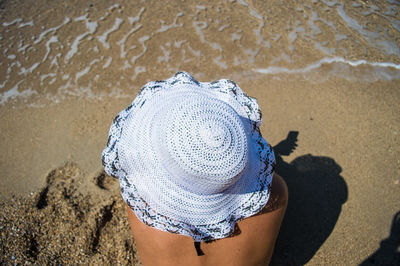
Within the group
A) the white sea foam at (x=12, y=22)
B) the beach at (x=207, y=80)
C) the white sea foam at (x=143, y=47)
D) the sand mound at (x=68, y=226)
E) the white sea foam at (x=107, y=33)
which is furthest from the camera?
the white sea foam at (x=12, y=22)

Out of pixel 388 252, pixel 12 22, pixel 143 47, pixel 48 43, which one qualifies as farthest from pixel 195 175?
pixel 12 22

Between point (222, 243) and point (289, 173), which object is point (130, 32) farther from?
point (222, 243)

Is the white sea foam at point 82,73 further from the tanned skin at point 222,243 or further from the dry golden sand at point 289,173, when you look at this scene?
the tanned skin at point 222,243

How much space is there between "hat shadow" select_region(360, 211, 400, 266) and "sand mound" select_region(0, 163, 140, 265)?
1731 millimetres

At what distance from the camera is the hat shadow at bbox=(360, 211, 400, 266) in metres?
2.09

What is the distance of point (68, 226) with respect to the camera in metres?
2.09

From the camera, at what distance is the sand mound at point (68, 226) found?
1993 millimetres

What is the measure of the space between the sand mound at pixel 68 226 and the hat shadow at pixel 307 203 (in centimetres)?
115

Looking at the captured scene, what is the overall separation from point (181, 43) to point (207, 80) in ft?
2.27

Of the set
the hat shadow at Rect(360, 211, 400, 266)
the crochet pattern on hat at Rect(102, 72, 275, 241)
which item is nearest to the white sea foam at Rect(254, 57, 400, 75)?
the hat shadow at Rect(360, 211, 400, 266)

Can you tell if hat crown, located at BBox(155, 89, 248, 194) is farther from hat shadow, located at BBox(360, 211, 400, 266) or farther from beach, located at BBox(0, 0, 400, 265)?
hat shadow, located at BBox(360, 211, 400, 266)

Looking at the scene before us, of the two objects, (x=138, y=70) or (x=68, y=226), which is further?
(x=138, y=70)

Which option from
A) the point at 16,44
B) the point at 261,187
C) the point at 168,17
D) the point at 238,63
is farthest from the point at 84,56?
the point at 261,187

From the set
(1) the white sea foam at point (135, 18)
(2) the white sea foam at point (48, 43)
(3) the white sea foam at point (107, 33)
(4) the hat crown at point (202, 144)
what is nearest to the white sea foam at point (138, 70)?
(3) the white sea foam at point (107, 33)
